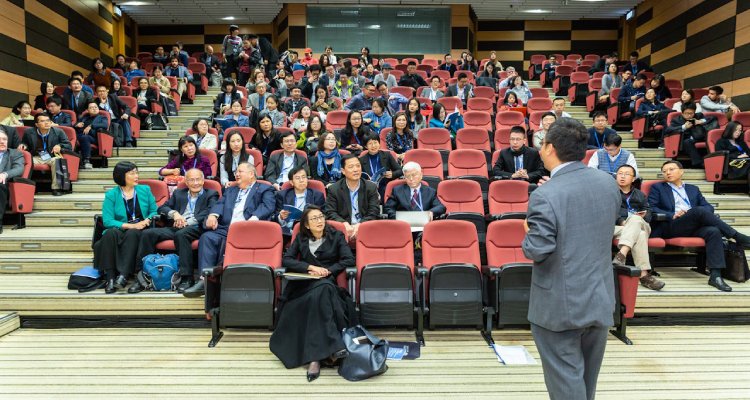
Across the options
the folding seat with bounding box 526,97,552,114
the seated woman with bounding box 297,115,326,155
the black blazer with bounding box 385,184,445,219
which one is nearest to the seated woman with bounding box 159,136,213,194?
the seated woman with bounding box 297,115,326,155

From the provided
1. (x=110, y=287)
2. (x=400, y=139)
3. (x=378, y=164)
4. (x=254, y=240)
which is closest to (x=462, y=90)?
(x=400, y=139)

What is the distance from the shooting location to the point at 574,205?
5.41 ft

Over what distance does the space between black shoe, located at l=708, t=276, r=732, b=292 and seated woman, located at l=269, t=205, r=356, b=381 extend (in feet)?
8.78

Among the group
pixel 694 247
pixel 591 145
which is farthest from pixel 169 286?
pixel 591 145

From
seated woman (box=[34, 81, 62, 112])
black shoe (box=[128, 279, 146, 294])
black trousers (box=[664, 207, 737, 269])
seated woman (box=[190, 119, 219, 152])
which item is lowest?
black shoe (box=[128, 279, 146, 294])

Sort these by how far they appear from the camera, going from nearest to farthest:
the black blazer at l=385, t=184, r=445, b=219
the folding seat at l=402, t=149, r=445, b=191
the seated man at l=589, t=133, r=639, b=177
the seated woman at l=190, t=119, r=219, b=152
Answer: the black blazer at l=385, t=184, r=445, b=219 → the seated man at l=589, t=133, r=639, b=177 → the folding seat at l=402, t=149, r=445, b=191 → the seated woman at l=190, t=119, r=219, b=152

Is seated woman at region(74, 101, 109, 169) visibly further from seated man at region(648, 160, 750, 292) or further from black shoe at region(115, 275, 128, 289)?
seated man at region(648, 160, 750, 292)

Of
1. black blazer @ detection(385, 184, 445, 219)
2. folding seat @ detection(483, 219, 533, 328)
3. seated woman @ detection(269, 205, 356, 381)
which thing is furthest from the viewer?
black blazer @ detection(385, 184, 445, 219)

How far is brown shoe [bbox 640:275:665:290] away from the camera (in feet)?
12.4

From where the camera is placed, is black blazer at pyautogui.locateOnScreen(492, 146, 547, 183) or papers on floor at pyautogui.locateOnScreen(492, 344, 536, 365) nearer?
papers on floor at pyautogui.locateOnScreen(492, 344, 536, 365)

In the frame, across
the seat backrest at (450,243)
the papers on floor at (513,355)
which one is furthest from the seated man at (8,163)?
the papers on floor at (513,355)

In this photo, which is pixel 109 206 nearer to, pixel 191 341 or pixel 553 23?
pixel 191 341

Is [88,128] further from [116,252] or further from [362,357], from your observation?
[362,357]

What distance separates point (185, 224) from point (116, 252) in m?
0.54
